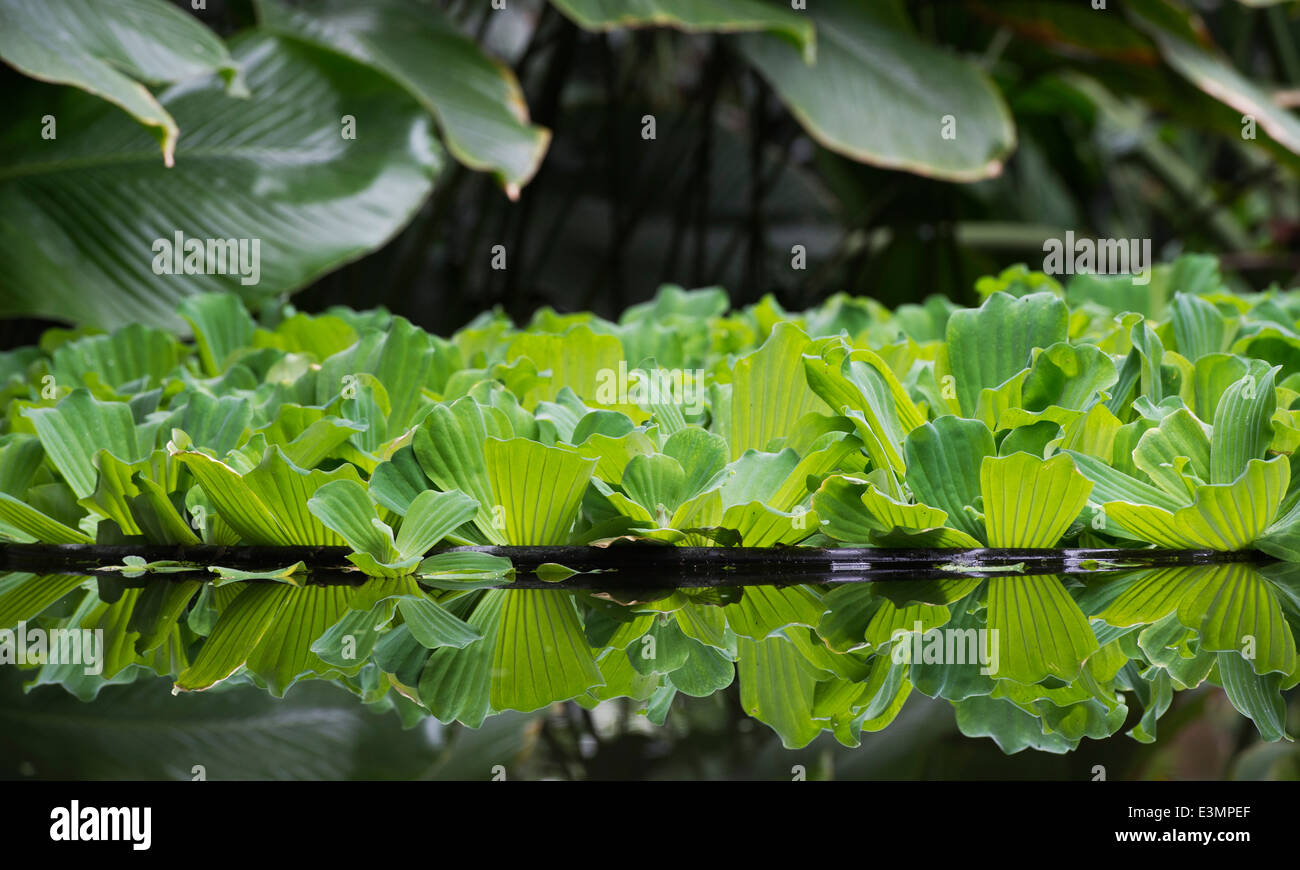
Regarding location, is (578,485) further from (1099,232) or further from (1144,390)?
(1099,232)

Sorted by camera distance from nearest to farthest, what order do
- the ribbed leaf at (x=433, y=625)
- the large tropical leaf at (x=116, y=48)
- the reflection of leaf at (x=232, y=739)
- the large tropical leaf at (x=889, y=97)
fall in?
the reflection of leaf at (x=232, y=739) → the ribbed leaf at (x=433, y=625) → the large tropical leaf at (x=116, y=48) → the large tropical leaf at (x=889, y=97)

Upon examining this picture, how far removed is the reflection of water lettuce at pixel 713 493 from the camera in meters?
0.42

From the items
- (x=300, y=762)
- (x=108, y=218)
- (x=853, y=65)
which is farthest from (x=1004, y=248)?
(x=300, y=762)

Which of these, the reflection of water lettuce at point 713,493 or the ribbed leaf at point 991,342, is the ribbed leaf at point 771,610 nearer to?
the reflection of water lettuce at point 713,493

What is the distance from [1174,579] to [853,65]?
1.36 metres

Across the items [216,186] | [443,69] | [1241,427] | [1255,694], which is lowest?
[1255,694]

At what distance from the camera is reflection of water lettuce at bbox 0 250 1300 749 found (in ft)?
1.38

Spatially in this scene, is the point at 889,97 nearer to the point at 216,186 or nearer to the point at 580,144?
the point at 580,144

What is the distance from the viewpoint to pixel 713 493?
54 centimetres

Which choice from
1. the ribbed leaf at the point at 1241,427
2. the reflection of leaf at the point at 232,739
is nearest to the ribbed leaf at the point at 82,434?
the reflection of leaf at the point at 232,739

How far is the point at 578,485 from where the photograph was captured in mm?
547

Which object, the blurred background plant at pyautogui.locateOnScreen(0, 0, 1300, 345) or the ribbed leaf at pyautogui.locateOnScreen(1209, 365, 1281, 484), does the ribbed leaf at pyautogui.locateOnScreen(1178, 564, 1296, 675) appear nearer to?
the ribbed leaf at pyautogui.locateOnScreen(1209, 365, 1281, 484)

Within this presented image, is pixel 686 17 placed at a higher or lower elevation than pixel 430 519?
higher

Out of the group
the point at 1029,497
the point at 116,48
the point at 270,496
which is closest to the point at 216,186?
the point at 116,48
